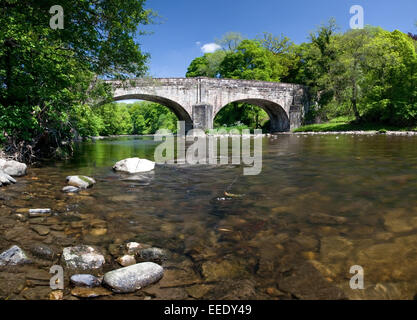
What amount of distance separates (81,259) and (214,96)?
29719mm

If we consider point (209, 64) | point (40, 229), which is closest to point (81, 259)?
point (40, 229)

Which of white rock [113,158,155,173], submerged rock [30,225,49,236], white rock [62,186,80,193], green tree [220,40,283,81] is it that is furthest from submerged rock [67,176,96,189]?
green tree [220,40,283,81]

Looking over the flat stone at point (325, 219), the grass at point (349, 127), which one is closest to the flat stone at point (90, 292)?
the flat stone at point (325, 219)

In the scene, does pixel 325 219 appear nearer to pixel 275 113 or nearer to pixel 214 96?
pixel 214 96

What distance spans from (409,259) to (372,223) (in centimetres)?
80

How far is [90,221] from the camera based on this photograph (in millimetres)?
3211

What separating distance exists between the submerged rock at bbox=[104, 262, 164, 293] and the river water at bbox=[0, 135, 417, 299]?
6cm

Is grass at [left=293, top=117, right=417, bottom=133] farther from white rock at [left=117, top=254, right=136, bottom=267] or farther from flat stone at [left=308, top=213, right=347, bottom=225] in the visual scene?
white rock at [left=117, top=254, right=136, bottom=267]

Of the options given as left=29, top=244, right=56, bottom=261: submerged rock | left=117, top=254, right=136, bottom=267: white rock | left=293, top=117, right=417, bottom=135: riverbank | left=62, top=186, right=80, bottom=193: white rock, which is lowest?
left=117, top=254, right=136, bottom=267: white rock

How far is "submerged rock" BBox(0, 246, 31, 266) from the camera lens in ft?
6.97

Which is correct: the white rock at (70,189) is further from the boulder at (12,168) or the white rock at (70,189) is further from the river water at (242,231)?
the boulder at (12,168)

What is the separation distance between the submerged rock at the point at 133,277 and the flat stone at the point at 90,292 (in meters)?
0.05

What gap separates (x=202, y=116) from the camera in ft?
96.9

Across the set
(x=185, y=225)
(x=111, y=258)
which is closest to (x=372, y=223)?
(x=185, y=225)
